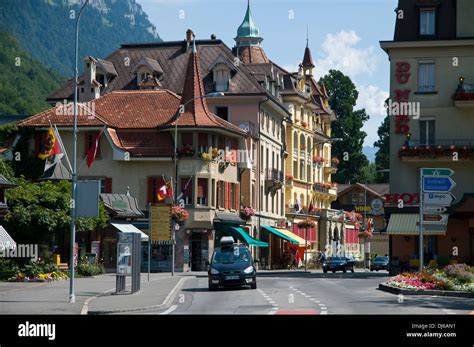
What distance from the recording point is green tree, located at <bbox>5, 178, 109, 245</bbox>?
52281 millimetres

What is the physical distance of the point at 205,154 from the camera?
246 feet

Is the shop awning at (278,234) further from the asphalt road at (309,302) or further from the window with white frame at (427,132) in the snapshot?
the asphalt road at (309,302)

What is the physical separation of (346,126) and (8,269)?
9677cm

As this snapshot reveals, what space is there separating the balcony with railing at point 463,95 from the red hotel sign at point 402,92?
292cm

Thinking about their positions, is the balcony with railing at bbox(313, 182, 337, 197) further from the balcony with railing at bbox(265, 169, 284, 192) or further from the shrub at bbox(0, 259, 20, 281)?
the shrub at bbox(0, 259, 20, 281)

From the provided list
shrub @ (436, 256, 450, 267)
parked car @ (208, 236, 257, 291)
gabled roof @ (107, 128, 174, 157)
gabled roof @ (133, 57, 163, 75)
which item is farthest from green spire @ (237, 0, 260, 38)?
parked car @ (208, 236, 257, 291)

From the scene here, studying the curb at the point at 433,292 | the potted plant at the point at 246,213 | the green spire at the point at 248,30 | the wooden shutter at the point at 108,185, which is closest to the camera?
the curb at the point at 433,292

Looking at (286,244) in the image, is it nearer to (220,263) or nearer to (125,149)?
(125,149)

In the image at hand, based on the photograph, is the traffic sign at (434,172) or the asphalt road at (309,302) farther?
the traffic sign at (434,172)

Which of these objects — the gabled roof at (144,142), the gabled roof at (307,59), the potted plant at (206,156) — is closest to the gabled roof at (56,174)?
the gabled roof at (144,142)

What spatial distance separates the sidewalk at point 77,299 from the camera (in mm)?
29269

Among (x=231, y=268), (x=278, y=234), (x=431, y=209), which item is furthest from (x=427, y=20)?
(x=278, y=234)
